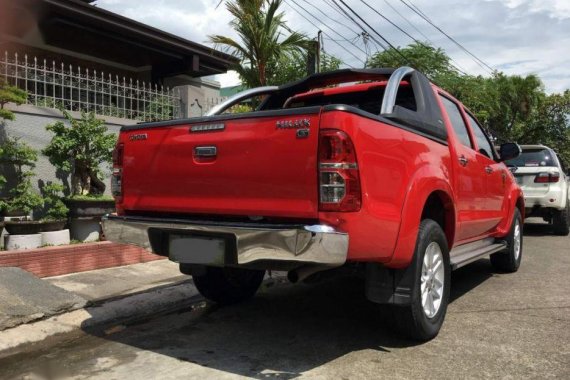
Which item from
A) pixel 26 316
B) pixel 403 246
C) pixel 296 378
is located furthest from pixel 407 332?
pixel 26 316

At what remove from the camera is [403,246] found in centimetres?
351

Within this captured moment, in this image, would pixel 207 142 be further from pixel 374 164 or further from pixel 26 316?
pixel 26 316

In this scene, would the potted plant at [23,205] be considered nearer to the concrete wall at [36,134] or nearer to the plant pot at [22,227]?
the plant pot at [22,227]

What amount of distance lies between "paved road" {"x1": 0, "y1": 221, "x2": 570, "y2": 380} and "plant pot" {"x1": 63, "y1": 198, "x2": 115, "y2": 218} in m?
2.48

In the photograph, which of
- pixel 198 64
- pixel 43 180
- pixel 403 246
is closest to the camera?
pixel 403 246

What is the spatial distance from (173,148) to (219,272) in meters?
1.62

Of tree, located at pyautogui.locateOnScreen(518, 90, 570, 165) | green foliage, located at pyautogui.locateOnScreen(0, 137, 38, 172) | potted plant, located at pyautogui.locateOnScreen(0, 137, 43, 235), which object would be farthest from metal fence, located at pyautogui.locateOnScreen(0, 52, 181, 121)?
tree, located at pyautogui.locateOnScreen(518, 90, 570, 165)

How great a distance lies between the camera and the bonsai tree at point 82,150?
22.4 ft

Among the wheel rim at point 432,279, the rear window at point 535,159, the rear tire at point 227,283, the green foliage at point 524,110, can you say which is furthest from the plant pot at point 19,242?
the green foliage at point 524,110

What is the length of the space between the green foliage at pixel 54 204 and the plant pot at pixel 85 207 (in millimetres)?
100

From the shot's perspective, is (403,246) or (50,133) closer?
(403,246)

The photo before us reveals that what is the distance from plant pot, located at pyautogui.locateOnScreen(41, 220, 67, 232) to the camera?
6281mm

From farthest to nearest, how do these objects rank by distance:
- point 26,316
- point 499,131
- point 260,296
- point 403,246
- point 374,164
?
point 499,131, point 260,296, point 26,316, point 403,246, point 374,164

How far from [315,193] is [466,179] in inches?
87.0
